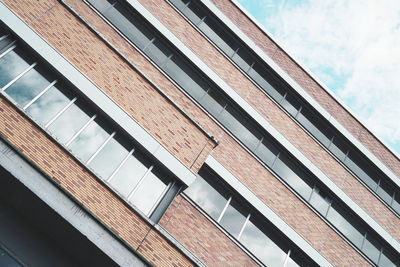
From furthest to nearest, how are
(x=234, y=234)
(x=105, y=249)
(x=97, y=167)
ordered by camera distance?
(x=234, y=234) → (x=97, y=167) → (x=105, y=249)

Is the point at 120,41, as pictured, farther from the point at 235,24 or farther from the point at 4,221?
the point at 4,221

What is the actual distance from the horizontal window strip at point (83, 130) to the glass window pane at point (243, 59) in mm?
7132

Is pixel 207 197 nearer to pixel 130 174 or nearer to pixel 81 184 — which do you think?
pixel 130 174

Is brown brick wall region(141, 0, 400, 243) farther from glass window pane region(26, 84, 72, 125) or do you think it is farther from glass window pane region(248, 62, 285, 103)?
glass window pane region(26, 84, 72, 125)

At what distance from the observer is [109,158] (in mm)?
8469

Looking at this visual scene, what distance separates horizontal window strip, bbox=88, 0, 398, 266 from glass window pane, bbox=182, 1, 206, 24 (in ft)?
7.23

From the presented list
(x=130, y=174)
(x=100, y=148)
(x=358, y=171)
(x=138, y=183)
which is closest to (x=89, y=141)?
(x=100, y=148)

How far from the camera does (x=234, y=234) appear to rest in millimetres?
10398

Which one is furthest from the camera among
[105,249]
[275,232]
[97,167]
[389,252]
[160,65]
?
[389,252]

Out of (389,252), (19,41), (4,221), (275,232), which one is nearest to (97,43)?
(19,41)

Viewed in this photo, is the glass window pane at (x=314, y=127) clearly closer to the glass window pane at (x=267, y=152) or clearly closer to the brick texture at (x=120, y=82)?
the glass window pane at (x=267, y=152)

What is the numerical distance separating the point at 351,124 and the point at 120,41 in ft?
36.2

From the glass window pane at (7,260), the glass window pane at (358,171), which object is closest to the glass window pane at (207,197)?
the glass window pane at (7,260)

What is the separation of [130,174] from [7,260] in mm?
3210
